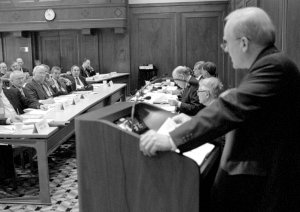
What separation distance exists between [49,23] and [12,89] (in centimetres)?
721

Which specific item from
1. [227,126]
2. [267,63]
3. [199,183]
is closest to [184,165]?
[199,183]

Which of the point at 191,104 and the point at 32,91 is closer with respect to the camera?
the point at 191,104

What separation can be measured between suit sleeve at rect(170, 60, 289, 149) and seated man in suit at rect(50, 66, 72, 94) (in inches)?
256

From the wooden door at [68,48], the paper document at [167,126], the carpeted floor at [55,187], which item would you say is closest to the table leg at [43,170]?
the carpeted floor at [55,187]

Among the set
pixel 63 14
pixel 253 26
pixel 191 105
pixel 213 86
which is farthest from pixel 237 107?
pixel 63 14

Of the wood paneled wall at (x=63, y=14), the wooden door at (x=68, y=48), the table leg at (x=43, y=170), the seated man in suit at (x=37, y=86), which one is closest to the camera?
the table leg at (x=43, y=170)

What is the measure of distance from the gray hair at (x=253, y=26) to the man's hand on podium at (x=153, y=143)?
50 cm

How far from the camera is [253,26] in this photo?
57.0 inches

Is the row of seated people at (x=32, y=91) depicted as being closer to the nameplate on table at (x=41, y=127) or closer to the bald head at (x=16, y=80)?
the bald head at (x=16, y=80)

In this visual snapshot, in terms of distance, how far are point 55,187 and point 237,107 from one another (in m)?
3.50

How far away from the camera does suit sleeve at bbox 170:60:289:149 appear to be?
4.58ft

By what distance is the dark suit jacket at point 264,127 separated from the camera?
1402mm

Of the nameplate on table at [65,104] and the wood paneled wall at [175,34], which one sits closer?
the nameplate on table at [65,104]

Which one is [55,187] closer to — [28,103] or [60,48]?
[28,103]
